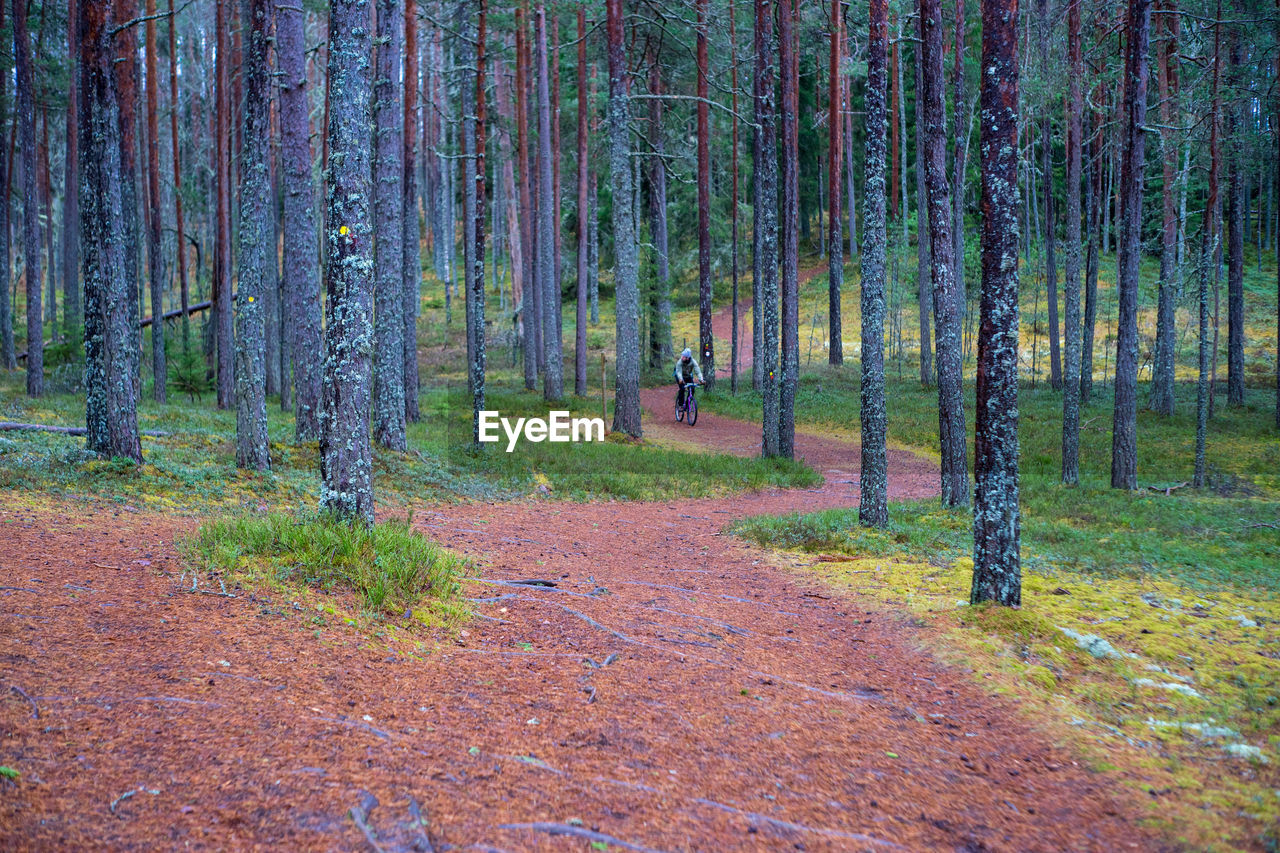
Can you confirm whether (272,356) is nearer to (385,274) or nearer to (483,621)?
(385,274)

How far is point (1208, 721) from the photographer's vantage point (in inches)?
199

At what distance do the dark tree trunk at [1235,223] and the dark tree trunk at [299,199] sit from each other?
614 inches

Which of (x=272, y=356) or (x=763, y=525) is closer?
(x=763, y=525)

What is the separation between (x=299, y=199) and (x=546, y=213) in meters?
11.7

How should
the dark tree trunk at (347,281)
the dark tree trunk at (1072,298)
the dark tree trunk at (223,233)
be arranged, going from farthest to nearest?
the dark tree trunk at (223,233) < the dark tree trunk at (1072,298) < the dark tree trunk at (347,281)

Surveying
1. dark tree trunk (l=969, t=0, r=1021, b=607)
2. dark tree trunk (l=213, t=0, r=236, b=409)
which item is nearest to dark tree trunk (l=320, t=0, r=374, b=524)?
dark tree trunk (l=969, t=0, r=1021, b=607)

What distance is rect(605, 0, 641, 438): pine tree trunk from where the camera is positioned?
1750 centimetres

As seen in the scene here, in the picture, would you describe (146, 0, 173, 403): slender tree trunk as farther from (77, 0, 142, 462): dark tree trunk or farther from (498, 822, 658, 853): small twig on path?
(498, 822, 658, 853): small twig on path

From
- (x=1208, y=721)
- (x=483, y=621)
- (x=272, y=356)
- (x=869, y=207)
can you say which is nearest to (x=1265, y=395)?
(x=869, y=207)

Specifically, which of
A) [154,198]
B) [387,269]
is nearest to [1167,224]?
[387,269]

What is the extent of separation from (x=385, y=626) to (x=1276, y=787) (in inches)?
207

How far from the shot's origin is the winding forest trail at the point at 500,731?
3.34 m

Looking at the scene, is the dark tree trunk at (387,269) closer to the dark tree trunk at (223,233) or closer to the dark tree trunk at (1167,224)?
the dark tree trunk at (223,233)

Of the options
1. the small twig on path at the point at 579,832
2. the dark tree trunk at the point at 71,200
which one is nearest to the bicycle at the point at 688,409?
the dark tree trunk at the point at 71,200
